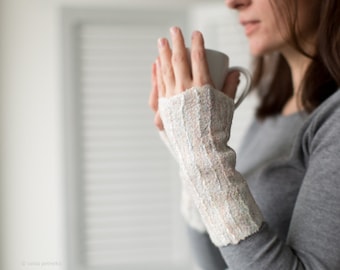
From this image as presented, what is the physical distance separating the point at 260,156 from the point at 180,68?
26 centimetres

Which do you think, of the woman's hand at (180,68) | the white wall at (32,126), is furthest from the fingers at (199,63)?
the white wall at (32,126)

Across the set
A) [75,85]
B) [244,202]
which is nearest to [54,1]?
[75,85]

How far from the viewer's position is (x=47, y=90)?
103cm

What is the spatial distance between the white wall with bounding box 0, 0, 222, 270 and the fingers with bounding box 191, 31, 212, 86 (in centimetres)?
33

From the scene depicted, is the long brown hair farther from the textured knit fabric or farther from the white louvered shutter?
the white louvered shutter

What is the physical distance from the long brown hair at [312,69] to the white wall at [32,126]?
1.44 feet

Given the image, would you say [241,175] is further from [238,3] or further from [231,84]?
[238,3]

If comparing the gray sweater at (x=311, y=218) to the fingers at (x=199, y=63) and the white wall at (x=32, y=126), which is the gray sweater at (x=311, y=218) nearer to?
the fingers at (x=199, y=63)

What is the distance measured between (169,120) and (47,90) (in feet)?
2.17

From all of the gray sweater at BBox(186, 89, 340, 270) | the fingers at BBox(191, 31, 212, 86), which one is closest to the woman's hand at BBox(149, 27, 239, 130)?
the fingers at BBox(191, 31, 212, 86)

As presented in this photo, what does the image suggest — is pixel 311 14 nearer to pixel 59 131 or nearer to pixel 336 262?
pixel 336 262

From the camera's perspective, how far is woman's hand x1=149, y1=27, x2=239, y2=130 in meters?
0.45

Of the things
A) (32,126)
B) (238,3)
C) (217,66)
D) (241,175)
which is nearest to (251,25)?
(238,3)

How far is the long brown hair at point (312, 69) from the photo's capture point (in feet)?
1.71
